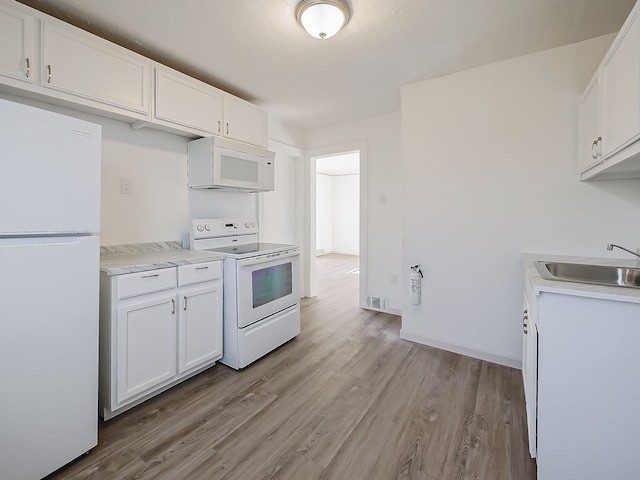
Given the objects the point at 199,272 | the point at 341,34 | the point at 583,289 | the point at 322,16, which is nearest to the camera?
the point at 583,289

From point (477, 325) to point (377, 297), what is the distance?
4.29ft

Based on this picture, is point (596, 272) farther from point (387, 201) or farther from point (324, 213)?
point (324, 213)

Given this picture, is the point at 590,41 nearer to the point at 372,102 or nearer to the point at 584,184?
the point at 584,184

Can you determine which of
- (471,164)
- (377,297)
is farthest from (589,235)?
(377,297)

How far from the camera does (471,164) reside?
2.43 metres

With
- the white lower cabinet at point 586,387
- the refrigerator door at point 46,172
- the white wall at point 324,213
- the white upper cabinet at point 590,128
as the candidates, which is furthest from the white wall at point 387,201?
the white wall at point 324,213

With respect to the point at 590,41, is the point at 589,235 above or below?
below

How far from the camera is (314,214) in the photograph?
416 cm

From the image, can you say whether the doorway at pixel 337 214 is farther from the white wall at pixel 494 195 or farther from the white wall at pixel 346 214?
the white wall at pixel 494 195

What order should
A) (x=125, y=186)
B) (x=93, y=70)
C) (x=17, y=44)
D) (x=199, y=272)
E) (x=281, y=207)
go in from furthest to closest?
(x=281, y=207), (x=125, y=186), (x=199, y=272), (x=93, y=70), (x=17, y=44)

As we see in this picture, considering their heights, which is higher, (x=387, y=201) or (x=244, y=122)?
(x=244, y=122)

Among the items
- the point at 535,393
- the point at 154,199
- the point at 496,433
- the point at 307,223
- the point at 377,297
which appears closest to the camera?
the point at 535,393

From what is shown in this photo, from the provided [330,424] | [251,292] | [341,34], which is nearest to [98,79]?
[341,34]

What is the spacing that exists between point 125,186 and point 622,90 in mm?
3005
